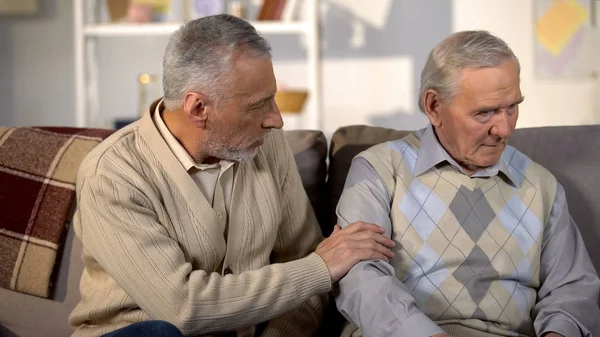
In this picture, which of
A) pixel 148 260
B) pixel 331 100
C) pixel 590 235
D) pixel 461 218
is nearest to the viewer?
pixel 148 260

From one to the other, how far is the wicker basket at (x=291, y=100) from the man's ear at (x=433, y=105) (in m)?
1.78

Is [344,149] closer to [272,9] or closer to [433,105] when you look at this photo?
[433,105]

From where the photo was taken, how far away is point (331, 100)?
4250 mm

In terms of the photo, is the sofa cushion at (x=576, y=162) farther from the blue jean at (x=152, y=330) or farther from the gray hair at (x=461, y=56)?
the blue jean at (x=152, y=330)

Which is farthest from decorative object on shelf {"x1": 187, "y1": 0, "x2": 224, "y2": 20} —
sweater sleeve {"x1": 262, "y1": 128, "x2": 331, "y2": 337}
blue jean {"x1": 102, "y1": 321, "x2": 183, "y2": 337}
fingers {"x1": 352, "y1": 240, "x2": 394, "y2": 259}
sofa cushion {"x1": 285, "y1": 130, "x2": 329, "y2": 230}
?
blue jean {"x1": 102, "y1": 321, "x2": 183, "y2": 337}

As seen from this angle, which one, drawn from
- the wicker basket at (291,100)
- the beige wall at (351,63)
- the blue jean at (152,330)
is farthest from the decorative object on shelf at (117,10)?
the blue jean at (152,330)

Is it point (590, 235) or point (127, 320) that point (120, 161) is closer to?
point (127, 320)

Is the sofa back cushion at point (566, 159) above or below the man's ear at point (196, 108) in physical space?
below

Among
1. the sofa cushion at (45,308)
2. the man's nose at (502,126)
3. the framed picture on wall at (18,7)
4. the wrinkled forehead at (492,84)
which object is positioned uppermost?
the framed picture on wall at (18,7)

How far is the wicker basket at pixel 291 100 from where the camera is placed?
3719mm

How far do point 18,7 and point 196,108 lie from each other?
280cm

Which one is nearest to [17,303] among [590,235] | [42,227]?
[42,227]

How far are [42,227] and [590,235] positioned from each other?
1.38 m

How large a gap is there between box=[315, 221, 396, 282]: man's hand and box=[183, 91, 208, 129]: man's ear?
386mm
